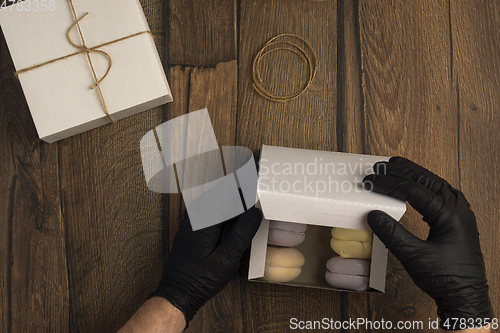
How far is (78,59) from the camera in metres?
0.64

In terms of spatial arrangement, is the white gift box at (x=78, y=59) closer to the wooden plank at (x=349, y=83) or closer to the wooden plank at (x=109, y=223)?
the wooden plank at (x=109, y=223)

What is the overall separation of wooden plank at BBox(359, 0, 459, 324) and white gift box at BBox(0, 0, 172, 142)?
1.63ft

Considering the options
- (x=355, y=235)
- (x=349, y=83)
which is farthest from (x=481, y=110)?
(x=355, y=235)

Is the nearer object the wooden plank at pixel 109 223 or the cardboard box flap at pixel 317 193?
the cardboard box flap at pixel 317 193

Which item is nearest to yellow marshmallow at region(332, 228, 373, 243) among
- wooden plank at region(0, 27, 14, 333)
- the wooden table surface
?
the wooden table surface

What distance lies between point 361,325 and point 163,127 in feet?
2.14

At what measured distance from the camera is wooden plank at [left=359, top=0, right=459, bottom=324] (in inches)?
29.8

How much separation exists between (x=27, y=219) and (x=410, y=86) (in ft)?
3.16

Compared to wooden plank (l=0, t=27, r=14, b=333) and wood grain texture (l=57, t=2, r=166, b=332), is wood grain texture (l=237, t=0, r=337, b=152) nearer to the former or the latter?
wood grain texture (l=57, t=2, r=166, b=332)

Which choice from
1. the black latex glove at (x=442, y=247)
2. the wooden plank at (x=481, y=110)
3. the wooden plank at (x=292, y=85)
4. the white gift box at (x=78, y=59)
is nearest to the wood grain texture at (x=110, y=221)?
the white gift box at (x=78, y=59)

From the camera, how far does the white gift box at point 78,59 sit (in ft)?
2.09

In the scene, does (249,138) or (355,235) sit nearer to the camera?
(355,235)

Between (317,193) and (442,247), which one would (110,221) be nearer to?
(317,193)

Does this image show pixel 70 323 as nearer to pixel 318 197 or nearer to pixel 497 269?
pixel 318 197
